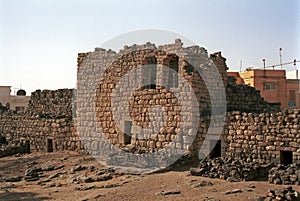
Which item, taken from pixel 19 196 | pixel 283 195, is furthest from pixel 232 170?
pixel 19 196

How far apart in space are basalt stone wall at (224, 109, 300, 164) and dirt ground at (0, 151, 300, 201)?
5.11 ft

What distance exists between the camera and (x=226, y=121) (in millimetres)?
14031

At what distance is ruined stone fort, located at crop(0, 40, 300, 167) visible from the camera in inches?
511

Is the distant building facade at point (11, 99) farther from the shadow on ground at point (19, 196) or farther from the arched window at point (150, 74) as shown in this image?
the shadow on ground at point (19, 196)

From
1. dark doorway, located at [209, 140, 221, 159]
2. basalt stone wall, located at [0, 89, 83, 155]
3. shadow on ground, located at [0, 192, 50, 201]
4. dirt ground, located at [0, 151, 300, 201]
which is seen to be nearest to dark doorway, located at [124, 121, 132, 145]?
dirt ground, located at [0, 151, 300, 201]

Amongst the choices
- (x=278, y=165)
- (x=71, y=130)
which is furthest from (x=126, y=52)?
(x=278, y=165)

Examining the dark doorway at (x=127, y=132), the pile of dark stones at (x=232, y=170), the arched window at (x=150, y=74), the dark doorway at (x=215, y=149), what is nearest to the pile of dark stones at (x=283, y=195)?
the pile of dark stones at (x=232, y=170)

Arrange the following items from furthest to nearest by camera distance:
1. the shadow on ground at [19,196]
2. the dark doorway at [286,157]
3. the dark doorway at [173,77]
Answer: the dark doorway at [173,77] → the dark doorway at [286,157] → the shadow on ground at [19,196]

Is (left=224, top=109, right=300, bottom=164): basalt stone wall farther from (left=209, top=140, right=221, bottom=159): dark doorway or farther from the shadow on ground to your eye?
the shadow on ground

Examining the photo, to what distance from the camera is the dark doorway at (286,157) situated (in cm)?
1270

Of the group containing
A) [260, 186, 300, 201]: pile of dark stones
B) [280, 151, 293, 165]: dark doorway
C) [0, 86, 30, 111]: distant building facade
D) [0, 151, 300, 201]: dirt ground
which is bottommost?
[0, 151, 300, 201]: dirt ground

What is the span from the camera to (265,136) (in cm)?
1296

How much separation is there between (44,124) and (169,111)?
8.06 metres

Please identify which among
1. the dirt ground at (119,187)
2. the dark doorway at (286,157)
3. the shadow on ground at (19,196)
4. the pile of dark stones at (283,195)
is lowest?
the shadow on ground at (19,196)
